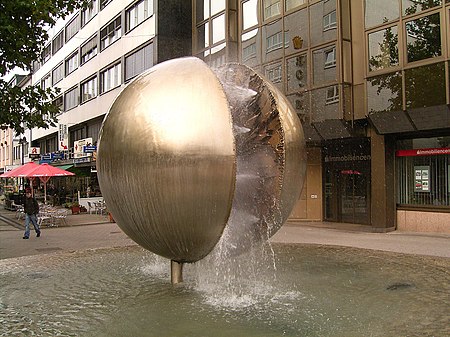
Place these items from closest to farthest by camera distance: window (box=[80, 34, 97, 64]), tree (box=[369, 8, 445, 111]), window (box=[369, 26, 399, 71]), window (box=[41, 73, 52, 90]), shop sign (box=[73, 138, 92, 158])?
tree (box=[369, 8, 445, 111]) → window (box=[369, 26, 399, 71]) → shop sign (box=[73, 138, 92, 158]) → window (box=[80, 34, 97, 64]) → window (box=[41, 73, 52, 90])

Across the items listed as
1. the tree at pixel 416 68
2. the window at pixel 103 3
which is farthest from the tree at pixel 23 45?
the window at pixel 103 3

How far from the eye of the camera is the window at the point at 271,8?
19.8 meters

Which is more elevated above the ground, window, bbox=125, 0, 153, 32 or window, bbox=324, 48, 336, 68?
window, bbox=125, 0, 153, 32

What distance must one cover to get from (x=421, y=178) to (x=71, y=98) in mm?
34854

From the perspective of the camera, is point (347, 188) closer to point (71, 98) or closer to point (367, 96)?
point (367, 96)

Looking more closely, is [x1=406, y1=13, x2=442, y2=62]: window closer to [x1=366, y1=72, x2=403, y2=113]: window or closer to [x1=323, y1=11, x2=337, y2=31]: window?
[x1=366, y1=72, x2=403, y2=113]: window

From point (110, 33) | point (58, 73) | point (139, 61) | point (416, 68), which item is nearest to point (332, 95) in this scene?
point (416, 68)

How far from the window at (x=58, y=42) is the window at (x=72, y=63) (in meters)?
3.45

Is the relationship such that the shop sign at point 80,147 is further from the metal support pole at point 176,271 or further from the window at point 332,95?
the metal support pole at point 176,271

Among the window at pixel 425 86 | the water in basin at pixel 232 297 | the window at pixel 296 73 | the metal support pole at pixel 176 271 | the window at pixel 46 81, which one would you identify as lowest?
the water in basin at pixel 232 297

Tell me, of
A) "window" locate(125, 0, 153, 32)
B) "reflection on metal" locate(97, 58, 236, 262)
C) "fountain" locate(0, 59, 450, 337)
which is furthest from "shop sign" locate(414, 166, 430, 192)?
"window" locate(125, 0, 153, 32)

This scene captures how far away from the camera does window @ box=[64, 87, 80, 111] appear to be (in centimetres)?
4188

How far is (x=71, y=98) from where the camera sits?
43281mm

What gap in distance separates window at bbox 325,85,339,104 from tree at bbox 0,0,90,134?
9.38 m
